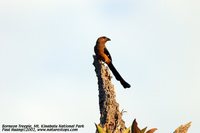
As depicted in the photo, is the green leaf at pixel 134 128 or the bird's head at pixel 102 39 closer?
the green leaf at pixel 134 128

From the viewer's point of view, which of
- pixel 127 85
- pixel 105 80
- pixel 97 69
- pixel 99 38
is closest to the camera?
pixel 105 80

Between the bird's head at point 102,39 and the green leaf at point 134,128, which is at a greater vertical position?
the bird's head at point 102,39

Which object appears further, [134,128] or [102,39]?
[102,39]

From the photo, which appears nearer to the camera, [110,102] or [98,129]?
[98,129]

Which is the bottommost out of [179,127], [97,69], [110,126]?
[179,127]

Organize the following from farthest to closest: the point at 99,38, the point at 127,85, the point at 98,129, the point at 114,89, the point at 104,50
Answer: the point at 99,38 → the point at 104,50 → the point at 127,85 → the point at 114,89 → the point at 98,129

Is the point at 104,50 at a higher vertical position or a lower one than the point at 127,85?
higher

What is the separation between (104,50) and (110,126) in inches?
249

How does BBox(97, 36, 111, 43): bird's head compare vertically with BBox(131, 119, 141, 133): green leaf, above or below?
above

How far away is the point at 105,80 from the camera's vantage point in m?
7.77

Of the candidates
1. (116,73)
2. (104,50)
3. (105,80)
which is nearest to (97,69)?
(105,80)

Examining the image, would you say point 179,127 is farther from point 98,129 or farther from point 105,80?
point 105,80

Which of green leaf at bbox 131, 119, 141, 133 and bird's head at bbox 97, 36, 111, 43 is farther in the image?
bird's head at bbox 97, 36, 111, 43

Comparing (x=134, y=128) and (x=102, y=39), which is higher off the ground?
(x=102, y=39)
